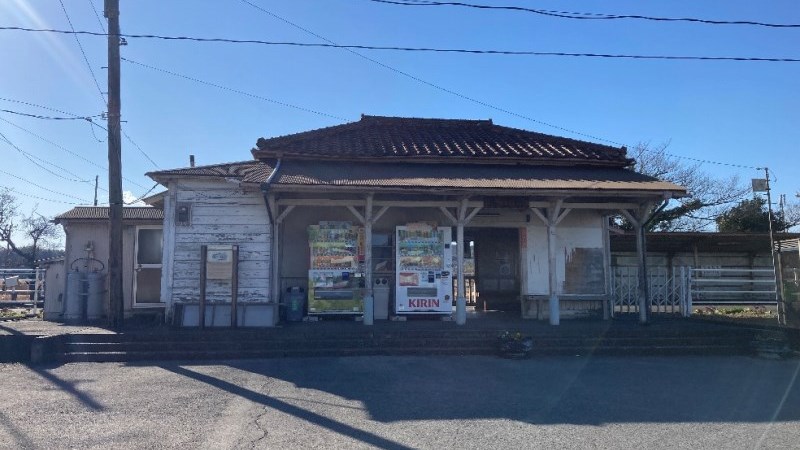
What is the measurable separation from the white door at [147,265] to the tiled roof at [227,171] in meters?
2.44

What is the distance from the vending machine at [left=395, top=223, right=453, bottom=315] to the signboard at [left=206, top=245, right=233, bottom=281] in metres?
3.68

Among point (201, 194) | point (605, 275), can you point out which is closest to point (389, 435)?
point (201, 194)

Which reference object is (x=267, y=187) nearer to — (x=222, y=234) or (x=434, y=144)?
(x=222, y=234)

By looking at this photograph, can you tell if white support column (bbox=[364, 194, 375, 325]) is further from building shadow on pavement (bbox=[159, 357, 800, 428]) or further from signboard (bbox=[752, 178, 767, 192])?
signboard (bbox=[752, 178, 767, 192])

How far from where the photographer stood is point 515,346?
1034cm

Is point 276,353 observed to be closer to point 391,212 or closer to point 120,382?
point 120,382

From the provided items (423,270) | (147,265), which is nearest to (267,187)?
(423,270)

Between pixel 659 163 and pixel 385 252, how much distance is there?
77.3 feet

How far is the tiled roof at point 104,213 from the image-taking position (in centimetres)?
1442

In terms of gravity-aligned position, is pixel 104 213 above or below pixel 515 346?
above

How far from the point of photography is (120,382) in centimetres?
836

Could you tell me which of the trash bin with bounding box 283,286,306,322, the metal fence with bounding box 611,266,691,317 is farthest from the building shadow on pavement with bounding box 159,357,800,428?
the metal fence with bounding box 611,266,691,317

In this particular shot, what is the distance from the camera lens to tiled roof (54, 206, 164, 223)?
14422mm

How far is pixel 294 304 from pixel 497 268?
235 inches
